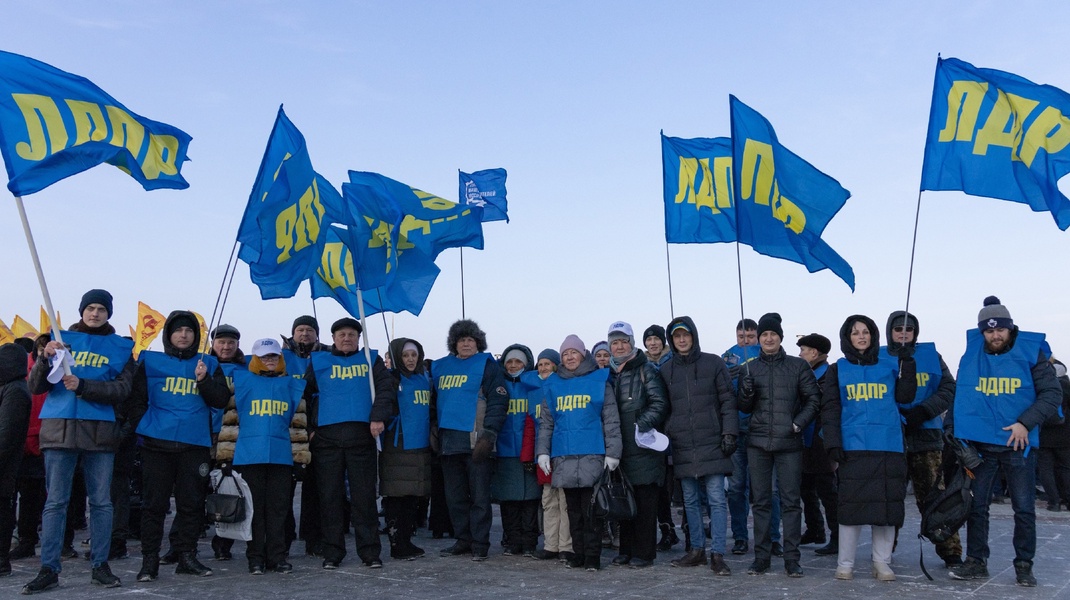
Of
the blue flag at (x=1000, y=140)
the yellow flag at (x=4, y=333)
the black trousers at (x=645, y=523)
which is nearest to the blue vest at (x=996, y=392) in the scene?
the blue flag at (x=1000, y=140)

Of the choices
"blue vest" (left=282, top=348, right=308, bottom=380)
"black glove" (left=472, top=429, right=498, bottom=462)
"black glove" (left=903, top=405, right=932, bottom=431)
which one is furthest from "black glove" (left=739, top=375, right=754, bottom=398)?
"blue vest" (left=282, top=348, right=308, bottom=380)

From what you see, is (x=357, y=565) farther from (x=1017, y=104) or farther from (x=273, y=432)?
(x=1017, y=104)

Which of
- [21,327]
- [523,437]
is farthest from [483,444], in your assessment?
[21,327]

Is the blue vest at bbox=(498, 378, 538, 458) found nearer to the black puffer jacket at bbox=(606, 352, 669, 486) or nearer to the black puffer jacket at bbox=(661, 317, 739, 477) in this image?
the black puffer jacket at bbox=(606, 352, 669, 486)

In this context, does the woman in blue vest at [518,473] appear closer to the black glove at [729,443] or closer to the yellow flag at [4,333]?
the black glove at [729,443]

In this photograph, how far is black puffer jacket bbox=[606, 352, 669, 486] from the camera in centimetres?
845

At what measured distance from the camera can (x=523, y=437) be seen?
9.48 meters

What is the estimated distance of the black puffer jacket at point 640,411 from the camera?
8.45 m

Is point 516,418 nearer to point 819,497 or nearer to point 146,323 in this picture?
point 819,497

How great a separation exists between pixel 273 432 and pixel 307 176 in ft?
9.23

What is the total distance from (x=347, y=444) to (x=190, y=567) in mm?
1743

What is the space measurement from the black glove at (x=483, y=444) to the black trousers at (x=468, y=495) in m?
0.21

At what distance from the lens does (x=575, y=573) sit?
8266mm

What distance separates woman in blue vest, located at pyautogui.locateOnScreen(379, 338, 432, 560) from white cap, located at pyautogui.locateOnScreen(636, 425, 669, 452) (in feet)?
7.54
